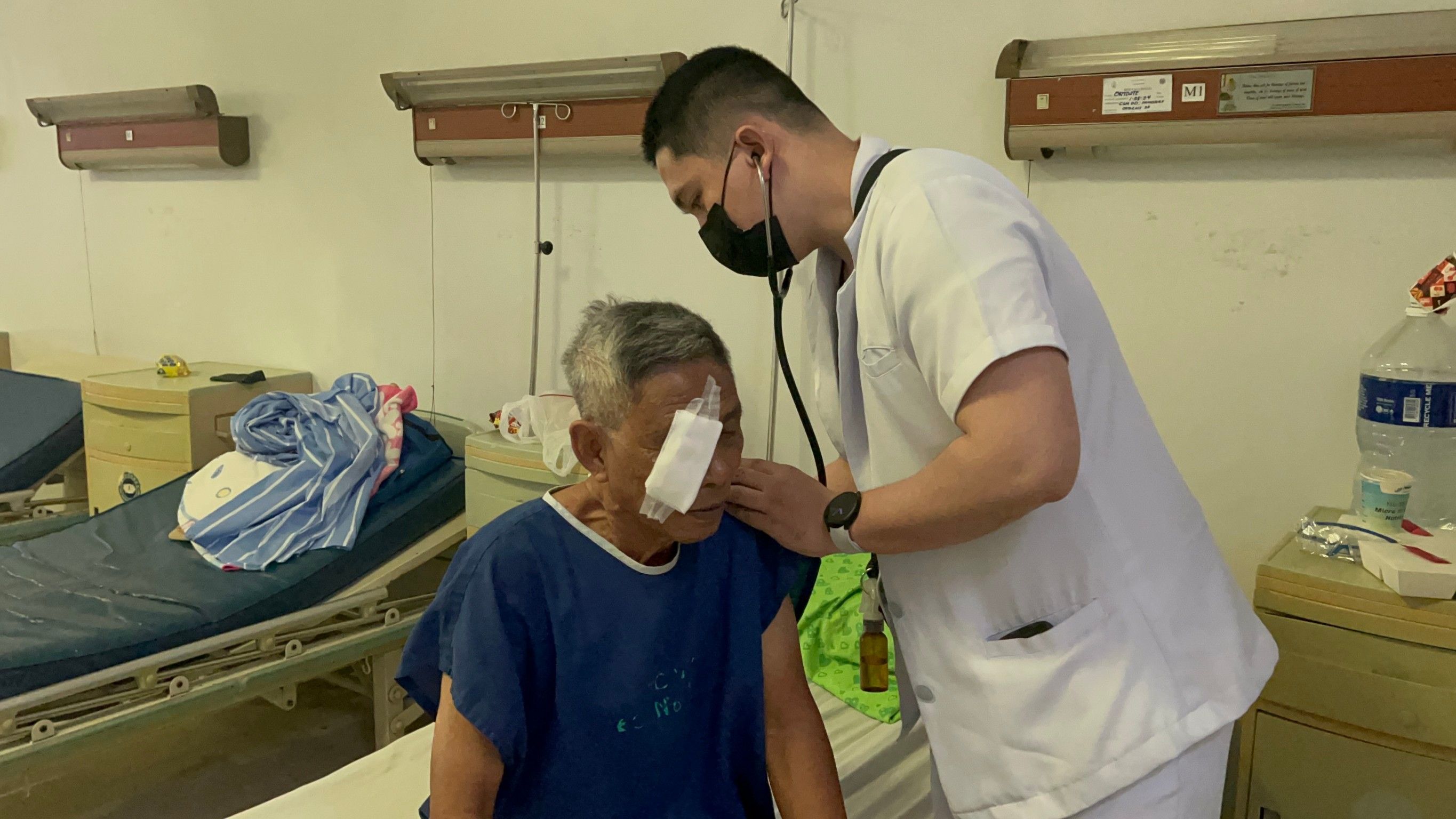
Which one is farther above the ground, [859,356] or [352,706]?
[859,356]

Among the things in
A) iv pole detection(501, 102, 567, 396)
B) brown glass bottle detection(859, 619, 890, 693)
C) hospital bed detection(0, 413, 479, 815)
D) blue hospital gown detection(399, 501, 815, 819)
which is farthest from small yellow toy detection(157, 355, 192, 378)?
brown glass bottle detection(859, 619, 890, 693)

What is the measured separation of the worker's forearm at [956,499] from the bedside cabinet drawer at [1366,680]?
0.93 metres

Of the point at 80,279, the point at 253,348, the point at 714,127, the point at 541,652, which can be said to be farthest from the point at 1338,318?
the point at 80,279

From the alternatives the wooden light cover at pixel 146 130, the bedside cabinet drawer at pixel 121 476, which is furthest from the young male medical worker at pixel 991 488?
the wooden light cover at pixel 146 130

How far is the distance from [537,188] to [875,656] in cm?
194

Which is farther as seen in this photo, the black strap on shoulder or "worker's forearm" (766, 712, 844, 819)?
"worker's forearm" (766, 712, 844, 819)

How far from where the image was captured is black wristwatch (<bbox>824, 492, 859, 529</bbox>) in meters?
1.12

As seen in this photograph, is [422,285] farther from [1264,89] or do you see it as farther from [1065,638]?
[1065,638]

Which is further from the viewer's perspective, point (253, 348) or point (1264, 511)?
point (253, 348)

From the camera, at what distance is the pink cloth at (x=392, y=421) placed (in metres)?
2.92

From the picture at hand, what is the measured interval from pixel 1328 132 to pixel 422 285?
8.78 feet

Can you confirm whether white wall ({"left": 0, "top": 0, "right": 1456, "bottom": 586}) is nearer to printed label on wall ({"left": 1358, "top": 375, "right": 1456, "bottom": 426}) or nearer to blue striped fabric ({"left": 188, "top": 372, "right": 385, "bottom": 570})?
printed label on wall ({"left": 1358, "top": 375, "right": 1456, "bottom": 426})

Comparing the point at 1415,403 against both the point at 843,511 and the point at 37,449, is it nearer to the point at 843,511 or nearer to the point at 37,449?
A: the point at 843,511

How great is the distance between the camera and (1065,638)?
1124mm
